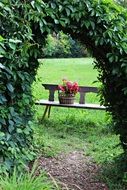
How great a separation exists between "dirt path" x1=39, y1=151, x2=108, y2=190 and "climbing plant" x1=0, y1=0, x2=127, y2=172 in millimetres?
673

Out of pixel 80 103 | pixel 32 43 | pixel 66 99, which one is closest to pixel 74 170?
pixel 32 43

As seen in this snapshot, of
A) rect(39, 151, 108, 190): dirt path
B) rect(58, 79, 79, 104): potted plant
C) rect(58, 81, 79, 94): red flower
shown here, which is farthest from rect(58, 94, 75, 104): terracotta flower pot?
rect(39, 151, 108, 190): dirt path

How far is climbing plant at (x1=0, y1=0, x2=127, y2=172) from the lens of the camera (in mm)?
4516

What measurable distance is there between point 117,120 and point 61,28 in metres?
1.65

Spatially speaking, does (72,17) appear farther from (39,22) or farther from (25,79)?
(25,79)

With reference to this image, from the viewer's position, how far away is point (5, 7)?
13.9 feet

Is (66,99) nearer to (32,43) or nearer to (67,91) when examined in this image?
(67,91)

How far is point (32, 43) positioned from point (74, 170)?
7.14 feet

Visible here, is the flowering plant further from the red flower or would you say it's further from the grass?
the grass

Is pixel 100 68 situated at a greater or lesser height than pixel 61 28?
lesser

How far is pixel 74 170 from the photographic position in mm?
6312

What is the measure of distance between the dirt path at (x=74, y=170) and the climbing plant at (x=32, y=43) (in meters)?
0.67

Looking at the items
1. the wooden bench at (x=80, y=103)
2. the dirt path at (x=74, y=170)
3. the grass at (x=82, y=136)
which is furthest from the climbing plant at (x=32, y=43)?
the wooden bench at (x=80, y=103)

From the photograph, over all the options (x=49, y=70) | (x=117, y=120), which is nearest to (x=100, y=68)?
(x=117, y=120)
